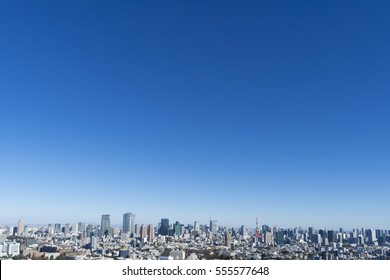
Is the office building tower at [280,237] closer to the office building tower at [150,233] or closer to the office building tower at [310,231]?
the office building tower at [310,231]

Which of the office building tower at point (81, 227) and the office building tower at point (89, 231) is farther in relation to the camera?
the office building tower at point (81, 227)

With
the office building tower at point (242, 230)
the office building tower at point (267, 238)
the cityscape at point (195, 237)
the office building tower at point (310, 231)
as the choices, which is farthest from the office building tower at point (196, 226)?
the office building tower at point (310, 231)

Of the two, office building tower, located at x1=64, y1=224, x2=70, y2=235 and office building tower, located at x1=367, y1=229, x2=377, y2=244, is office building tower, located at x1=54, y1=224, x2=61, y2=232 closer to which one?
office building tower, located at x1=64, y1=224, x2=70, y2=235

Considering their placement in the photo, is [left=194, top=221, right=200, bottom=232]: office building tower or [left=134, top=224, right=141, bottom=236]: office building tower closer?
[left=134, top=224, right=141, bottom=236]: office building tower

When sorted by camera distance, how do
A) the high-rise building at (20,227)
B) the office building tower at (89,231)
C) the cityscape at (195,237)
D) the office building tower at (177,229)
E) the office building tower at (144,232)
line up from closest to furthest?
the cityscape at (195,237), the high-rise building at (20,227), the office building tower at (89,231), the office building tower at (144,232), the office building tower at (177,229)

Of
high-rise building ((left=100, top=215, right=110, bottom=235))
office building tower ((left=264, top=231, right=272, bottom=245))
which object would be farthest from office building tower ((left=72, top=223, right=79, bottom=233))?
office building tower ((left=264, top=231, right=272, bottom=245))

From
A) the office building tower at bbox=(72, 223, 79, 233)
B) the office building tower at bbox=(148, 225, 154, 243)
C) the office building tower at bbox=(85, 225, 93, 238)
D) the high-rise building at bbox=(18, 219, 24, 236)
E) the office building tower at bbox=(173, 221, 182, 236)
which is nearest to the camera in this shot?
the high-rise building at bbox=(18, 219, 24, 236)

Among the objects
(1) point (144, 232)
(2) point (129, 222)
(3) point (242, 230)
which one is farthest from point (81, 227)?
(3) point (242, 230)
